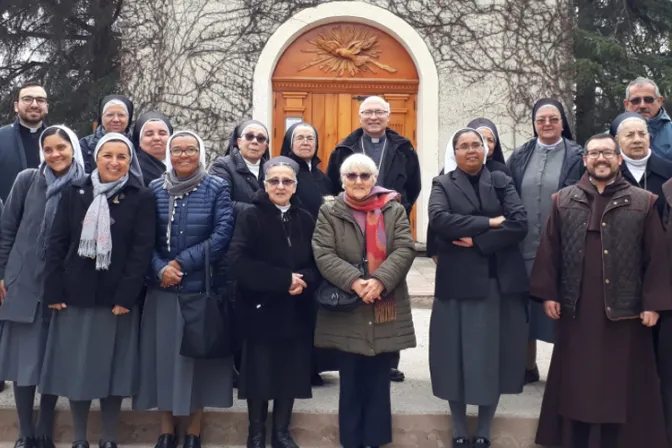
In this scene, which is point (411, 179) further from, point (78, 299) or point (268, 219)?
point (78, 299)

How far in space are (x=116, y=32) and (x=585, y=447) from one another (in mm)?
9929

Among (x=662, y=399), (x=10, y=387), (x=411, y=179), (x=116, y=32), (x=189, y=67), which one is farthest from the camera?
(x=116, y=32)

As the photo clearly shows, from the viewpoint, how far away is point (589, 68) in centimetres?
947

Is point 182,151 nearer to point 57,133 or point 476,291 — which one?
point 57,133

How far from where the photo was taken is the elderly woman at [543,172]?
4527mm

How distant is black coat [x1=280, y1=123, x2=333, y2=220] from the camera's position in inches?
179

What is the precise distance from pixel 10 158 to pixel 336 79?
493 cm

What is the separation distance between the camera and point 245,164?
4492 millimetres

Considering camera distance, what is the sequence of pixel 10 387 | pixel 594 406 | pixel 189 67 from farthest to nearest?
pixel 189 67
pixel 10 387
pixel 594 406

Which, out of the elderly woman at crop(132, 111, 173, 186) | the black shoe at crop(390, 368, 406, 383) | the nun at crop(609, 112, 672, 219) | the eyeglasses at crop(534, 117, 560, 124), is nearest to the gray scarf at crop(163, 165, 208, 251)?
the elderly woman at crop(132, 111, 173, 186)

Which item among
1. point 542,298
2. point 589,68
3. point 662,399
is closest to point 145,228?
point 542,298

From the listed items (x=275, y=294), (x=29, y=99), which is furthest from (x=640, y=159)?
(x=29, y=99)

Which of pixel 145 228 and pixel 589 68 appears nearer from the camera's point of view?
pixel 145 228

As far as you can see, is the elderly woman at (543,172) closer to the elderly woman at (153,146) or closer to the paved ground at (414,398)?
the paved ground at (414,398)
